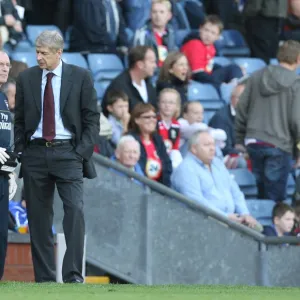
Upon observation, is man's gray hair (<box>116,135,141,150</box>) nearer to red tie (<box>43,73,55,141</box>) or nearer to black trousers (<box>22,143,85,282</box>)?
black trousers (<box>22,143,85,282</box>)

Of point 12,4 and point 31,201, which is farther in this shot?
point 12,4

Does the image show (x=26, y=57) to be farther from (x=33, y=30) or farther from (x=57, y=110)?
(x=57, y=110)

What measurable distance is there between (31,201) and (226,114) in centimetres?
553

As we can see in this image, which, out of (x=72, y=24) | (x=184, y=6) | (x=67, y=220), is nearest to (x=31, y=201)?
(x=67, y=220)

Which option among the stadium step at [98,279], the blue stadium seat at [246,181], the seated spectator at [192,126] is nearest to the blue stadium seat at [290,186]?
the blue stadium seat at [246,181]

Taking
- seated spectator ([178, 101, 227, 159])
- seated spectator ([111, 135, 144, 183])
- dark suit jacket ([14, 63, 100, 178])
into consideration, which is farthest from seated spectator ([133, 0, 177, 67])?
dark suit jacket ([14, 63, 100, 178])

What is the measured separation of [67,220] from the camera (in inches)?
369

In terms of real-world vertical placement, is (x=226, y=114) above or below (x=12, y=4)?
below

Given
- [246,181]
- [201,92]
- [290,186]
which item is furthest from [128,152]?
[201,92]

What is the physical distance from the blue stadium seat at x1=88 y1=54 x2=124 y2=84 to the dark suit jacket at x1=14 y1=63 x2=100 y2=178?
5442 mm

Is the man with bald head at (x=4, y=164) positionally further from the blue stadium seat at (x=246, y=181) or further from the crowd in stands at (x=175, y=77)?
the blue stadium seat at (x=246, y=181)

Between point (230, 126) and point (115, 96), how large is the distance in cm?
189

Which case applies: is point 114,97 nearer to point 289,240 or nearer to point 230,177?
point 230,177

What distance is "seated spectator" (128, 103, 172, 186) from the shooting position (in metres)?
12.8
